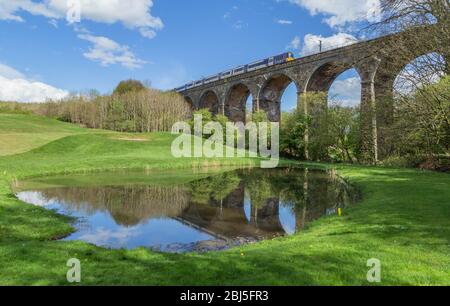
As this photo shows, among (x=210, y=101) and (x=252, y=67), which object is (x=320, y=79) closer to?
(x=252, y=67)

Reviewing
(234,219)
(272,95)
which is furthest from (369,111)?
(272,95)

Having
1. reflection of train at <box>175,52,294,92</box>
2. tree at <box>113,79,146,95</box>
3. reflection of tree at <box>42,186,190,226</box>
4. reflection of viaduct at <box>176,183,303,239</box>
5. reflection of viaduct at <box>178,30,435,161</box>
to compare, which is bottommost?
reflection of viaduct at <box>176,183,303,239</box>

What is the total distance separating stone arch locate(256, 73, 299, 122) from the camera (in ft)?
190

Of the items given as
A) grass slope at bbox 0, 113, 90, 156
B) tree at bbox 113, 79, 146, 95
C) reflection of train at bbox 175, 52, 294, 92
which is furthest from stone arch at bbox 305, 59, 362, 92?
tree at bbox 113, 79, 146, 95

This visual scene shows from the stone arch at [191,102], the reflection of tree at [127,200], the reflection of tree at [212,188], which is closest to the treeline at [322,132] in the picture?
the reflection of tree at [212,188]

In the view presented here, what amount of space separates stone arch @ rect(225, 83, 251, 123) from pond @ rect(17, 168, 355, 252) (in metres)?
43.6

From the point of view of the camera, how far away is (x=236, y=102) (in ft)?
236

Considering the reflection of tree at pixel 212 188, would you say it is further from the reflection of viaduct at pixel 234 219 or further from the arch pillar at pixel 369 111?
the arch pillar at pixel 369 111

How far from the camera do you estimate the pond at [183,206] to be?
12.1 m

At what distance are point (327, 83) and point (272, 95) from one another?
1279cm

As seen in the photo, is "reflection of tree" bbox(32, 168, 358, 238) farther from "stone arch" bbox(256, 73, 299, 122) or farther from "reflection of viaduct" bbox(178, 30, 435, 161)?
"stone arch" bbox(256, 73, 299, 122)

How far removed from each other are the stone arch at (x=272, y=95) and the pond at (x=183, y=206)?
108 ft
